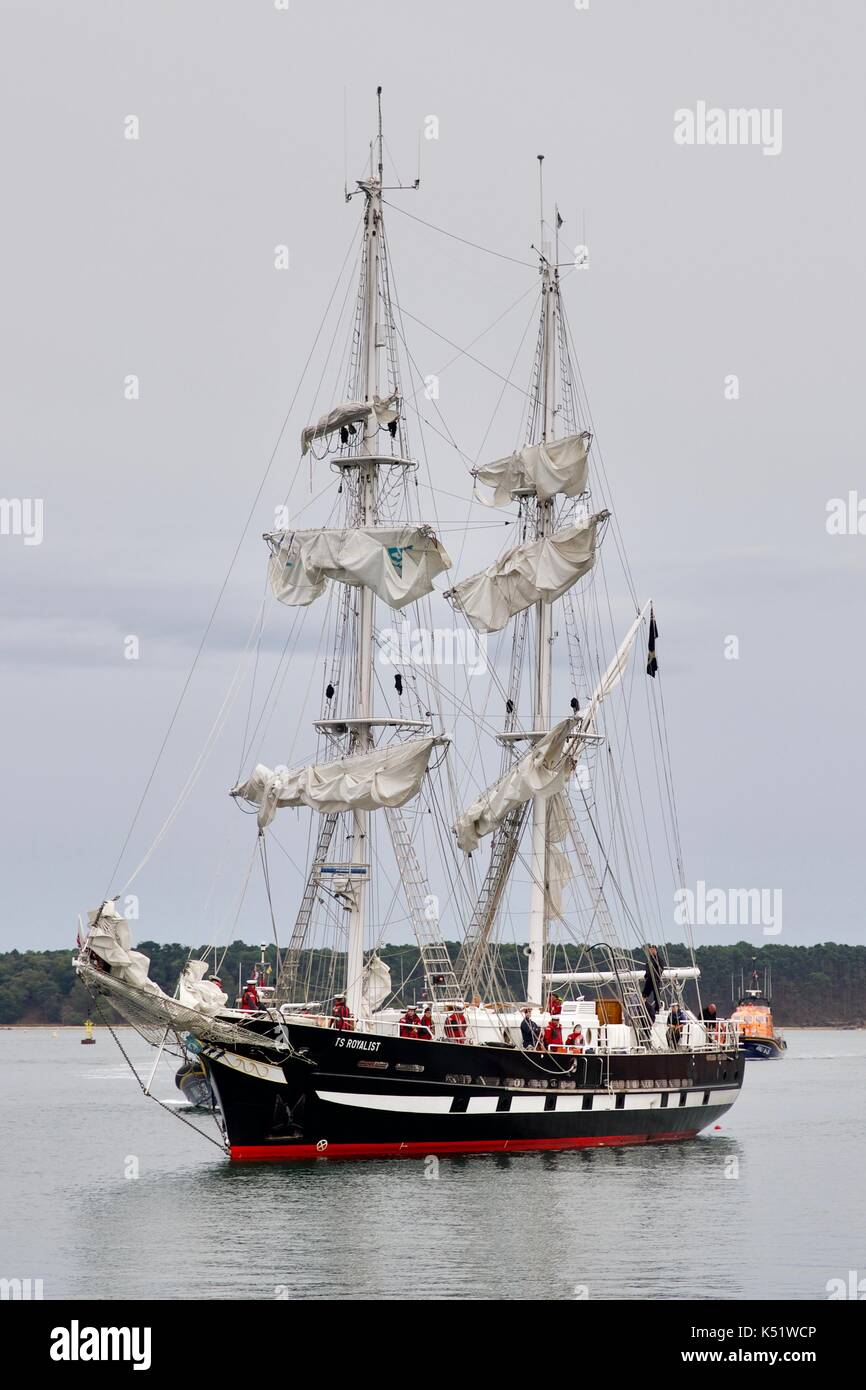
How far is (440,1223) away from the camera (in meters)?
48.8

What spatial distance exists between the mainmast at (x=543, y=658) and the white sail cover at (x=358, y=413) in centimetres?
913

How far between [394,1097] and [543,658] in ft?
62.5

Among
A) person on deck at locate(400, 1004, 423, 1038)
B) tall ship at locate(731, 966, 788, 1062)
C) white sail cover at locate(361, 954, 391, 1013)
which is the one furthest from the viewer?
tall ship at locate(731, 966, 788, 1062)

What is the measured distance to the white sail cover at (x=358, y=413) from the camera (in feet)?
212

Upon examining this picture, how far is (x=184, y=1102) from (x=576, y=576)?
148ft

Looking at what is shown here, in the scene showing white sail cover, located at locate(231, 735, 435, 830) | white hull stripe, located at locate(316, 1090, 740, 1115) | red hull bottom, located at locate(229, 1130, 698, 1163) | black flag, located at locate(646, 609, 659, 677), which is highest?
black flag, located at locate(646, 609, 659, 677)

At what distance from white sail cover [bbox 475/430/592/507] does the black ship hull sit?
765 inches

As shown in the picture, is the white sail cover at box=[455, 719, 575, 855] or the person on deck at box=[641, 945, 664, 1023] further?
the person on deck at box=[641, 945, 664, 1023]

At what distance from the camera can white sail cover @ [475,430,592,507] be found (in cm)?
7100

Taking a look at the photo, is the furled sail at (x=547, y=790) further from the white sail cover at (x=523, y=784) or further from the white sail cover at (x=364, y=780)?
the white sail cover at (x=364, y=780)

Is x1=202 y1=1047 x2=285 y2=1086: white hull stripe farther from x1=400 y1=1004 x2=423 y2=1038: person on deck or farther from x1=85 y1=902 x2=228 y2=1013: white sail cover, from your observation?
x1=400 y1=1004 x2=423 y2=1038: person on deck

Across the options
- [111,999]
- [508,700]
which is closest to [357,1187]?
[111,999]

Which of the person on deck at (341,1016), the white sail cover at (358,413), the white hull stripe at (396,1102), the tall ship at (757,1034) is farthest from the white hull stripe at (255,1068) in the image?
the tall ship at (757,1034)

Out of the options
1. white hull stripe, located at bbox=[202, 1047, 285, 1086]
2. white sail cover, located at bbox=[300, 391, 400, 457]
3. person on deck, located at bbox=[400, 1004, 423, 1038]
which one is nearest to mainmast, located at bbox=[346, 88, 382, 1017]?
white sail cover, located at bbox=[300, 391, 400, 457]
